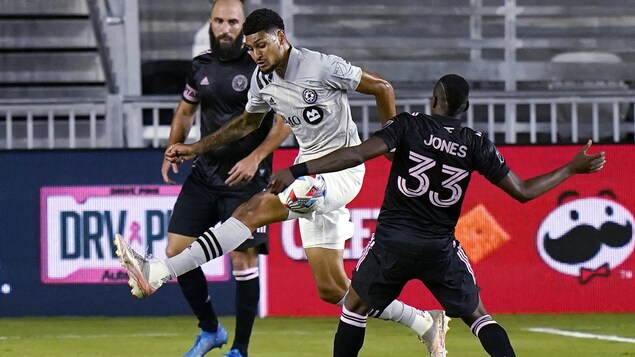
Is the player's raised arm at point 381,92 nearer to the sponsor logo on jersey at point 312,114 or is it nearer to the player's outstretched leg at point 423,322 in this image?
the sponsor logo on jersey at point 312,114

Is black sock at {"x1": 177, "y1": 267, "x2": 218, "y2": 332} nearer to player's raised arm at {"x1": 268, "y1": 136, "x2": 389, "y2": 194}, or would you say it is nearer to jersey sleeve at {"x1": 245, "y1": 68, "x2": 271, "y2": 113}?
jersey sleeve at {"x1": 245, "y1": 68, "x2": 271, "y2": 113}

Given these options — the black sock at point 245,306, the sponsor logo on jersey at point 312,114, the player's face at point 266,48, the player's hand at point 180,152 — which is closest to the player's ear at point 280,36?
the player's face at point 266,48

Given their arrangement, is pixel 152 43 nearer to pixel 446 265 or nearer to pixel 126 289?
pixel 126 289

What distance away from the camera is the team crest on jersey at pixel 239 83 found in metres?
8.44

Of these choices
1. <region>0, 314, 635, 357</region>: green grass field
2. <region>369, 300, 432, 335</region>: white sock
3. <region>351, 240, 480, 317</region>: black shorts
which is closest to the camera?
<region>351, 240, 480, 317</region>: black shorts

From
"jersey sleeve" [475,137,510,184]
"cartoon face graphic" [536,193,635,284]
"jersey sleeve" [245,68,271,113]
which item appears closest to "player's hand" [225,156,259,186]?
"jersey sleeve" [245,68,271,113]

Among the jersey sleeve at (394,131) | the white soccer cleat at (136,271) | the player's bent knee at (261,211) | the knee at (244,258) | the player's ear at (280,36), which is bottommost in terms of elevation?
the knee at (244,258)

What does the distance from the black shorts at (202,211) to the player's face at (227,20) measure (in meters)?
0.87

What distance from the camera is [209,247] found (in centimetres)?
724

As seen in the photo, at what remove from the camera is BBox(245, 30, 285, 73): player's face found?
7.24 meters

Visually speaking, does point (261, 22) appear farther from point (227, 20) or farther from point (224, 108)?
point (224, 108)

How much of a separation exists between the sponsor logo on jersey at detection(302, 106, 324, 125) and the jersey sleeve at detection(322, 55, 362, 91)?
15 cm

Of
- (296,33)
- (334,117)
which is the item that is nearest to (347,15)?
(296,33)

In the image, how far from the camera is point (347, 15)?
1579 cm
